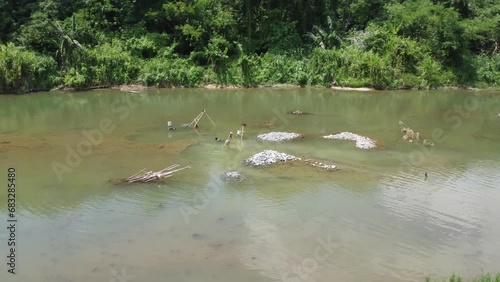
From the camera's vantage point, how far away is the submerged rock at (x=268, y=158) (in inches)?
656

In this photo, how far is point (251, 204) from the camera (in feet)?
44.0

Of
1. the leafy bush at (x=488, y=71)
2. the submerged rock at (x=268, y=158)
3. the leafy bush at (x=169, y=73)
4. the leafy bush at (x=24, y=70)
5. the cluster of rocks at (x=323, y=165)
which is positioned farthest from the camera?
the leafy bush at (x=488, y=71)

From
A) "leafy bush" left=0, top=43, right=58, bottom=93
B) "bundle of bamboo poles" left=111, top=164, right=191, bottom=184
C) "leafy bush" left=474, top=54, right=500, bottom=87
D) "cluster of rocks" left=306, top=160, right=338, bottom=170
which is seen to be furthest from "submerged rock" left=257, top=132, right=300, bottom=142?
"leafy bush" left=474, top=54, right=500, bottom=87

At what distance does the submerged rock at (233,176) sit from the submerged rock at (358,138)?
5.90m

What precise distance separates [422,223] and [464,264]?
6.62 ft

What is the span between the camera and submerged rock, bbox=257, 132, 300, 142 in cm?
1995

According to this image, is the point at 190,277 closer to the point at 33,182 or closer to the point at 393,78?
the point at 33,182

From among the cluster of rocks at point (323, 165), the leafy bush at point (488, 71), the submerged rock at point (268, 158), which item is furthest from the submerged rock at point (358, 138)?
the leafy bush at point (488, 71)

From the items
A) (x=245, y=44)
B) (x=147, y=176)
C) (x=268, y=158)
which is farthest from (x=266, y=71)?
(x=147, y=176)

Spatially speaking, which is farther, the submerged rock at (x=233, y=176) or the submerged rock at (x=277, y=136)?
the submerged rock at (x=277, y=136)

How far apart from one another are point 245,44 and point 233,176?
24.1 m

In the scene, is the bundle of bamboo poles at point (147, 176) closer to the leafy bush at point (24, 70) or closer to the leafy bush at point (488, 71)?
the leafy bush at point (24, 70)

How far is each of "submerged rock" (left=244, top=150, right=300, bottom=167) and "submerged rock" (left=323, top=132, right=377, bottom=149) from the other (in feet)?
11.5

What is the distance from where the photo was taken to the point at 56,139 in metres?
20.2
